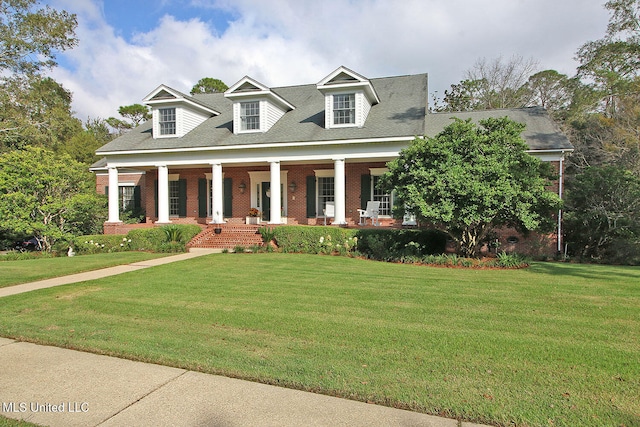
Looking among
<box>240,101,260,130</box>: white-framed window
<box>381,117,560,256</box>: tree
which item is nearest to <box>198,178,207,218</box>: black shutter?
<box>240,101,260,130</box>: white-framed window

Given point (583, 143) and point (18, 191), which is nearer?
point (18, 191)

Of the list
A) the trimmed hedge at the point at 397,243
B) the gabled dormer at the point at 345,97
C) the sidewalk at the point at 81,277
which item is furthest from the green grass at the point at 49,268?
the gabled dormer at the point at 345,97

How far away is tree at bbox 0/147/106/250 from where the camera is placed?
14281mm

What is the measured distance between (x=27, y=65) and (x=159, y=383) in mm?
26468

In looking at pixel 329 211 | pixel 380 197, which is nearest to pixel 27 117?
pixel 329 211

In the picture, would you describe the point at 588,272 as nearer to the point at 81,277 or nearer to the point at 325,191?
the point at 325,191

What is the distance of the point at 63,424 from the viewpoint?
3082mm

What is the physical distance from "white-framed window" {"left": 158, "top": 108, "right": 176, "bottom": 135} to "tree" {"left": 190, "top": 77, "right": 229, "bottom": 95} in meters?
22.3

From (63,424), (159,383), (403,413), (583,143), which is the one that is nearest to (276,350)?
(159,383)

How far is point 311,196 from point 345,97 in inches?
190

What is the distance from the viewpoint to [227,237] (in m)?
16.5

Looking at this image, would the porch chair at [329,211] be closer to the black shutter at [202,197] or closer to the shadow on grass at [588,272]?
the black shutter at [202,197]

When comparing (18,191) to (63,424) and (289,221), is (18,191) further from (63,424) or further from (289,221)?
(63,424)

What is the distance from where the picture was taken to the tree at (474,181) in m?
10.7
